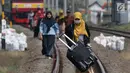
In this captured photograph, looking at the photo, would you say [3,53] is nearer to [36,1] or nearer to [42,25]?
[42,25]

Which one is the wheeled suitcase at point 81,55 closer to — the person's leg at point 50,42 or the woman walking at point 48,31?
the woman walking at point 48,31

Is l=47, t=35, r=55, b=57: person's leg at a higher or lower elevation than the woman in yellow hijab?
lower

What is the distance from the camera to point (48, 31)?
14328 mm

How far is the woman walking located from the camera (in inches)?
554

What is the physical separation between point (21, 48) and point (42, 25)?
5.83 m

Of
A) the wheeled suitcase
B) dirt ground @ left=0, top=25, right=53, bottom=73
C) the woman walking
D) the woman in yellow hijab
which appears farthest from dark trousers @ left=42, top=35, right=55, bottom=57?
the wheeled suitcase

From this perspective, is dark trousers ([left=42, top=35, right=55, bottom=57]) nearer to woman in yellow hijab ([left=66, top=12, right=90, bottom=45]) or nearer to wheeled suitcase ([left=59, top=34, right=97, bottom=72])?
woman in yellow hijab ([left=66, top=12, right=90, bottom=45])

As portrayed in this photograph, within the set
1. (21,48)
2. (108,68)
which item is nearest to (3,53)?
(21,48)

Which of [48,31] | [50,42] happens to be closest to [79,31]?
[48,31]

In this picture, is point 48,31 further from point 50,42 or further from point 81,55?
point 81,55

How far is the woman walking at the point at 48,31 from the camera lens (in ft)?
46.2

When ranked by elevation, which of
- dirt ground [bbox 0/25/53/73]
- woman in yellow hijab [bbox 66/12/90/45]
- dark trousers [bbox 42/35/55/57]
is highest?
woman in yellow hijab [bbox 66/12/90/45]

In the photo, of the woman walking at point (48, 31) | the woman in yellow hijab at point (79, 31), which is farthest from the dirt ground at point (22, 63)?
the woman in yellow hijab at point (79, 31)

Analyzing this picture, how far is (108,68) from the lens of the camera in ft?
43.7
